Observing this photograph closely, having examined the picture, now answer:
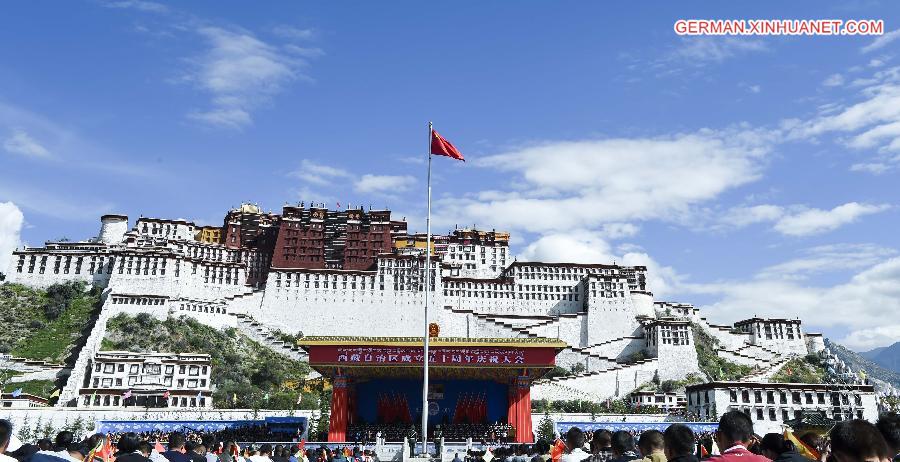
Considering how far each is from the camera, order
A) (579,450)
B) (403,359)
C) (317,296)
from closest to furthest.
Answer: (579,450) < (403,359) < (317,296)

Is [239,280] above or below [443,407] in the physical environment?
above

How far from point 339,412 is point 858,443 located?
35.2 m

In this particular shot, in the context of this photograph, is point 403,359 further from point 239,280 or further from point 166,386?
point 239,280

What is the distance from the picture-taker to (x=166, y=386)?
59.5 meters

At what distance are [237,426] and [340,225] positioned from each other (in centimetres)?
5307

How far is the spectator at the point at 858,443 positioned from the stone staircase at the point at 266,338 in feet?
240

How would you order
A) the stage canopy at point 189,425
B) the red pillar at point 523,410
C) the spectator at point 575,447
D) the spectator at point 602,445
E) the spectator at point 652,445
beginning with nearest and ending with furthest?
the spectator at point 652,445 → the spectator at point 602,445 → the spectator at point 575,447 → the red pillar at point 523,410 → the stage canopy at point 189,425

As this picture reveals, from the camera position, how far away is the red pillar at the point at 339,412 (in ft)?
121

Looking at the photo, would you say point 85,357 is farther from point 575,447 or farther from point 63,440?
point 575,447

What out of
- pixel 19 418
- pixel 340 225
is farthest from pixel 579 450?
pixel 340 225

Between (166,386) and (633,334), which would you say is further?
(633,334)

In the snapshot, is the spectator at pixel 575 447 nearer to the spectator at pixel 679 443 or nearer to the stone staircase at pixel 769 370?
the spectator at pixel 679 443

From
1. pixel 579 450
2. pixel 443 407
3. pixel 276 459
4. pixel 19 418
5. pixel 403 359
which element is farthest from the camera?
pixel 19 418

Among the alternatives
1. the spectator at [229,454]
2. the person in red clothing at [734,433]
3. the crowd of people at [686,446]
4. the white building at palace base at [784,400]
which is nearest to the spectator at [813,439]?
the crowd of people at [686,446]
